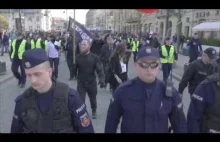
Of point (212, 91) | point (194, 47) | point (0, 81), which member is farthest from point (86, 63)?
point (194, 47)

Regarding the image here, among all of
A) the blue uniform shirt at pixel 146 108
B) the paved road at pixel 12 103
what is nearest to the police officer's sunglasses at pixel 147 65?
the blue uniform shirt at pixel 146 108

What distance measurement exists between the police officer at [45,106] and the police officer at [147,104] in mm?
353

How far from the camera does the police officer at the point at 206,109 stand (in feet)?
9.72

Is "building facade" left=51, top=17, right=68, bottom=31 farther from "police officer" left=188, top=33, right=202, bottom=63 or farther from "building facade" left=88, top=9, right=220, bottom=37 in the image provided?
"police officer" left=188, top=33, right=202, bottom=63

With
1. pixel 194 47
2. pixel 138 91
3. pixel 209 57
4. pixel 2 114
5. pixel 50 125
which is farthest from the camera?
pixel 194 47

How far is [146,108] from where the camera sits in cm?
256

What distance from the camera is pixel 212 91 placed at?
9.90 ft

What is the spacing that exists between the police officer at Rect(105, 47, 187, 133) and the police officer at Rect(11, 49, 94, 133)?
35 centimetres

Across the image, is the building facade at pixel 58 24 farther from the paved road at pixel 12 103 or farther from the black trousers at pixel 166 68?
the black trousers at pixel 166 68

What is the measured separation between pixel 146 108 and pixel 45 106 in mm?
886

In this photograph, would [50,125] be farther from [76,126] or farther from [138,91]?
[138,91]

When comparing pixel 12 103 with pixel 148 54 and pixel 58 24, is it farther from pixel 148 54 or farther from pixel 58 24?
pixel 58 24

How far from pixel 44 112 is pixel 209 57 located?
3.39 meters

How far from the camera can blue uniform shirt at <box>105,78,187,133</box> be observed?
2561 millimetres
